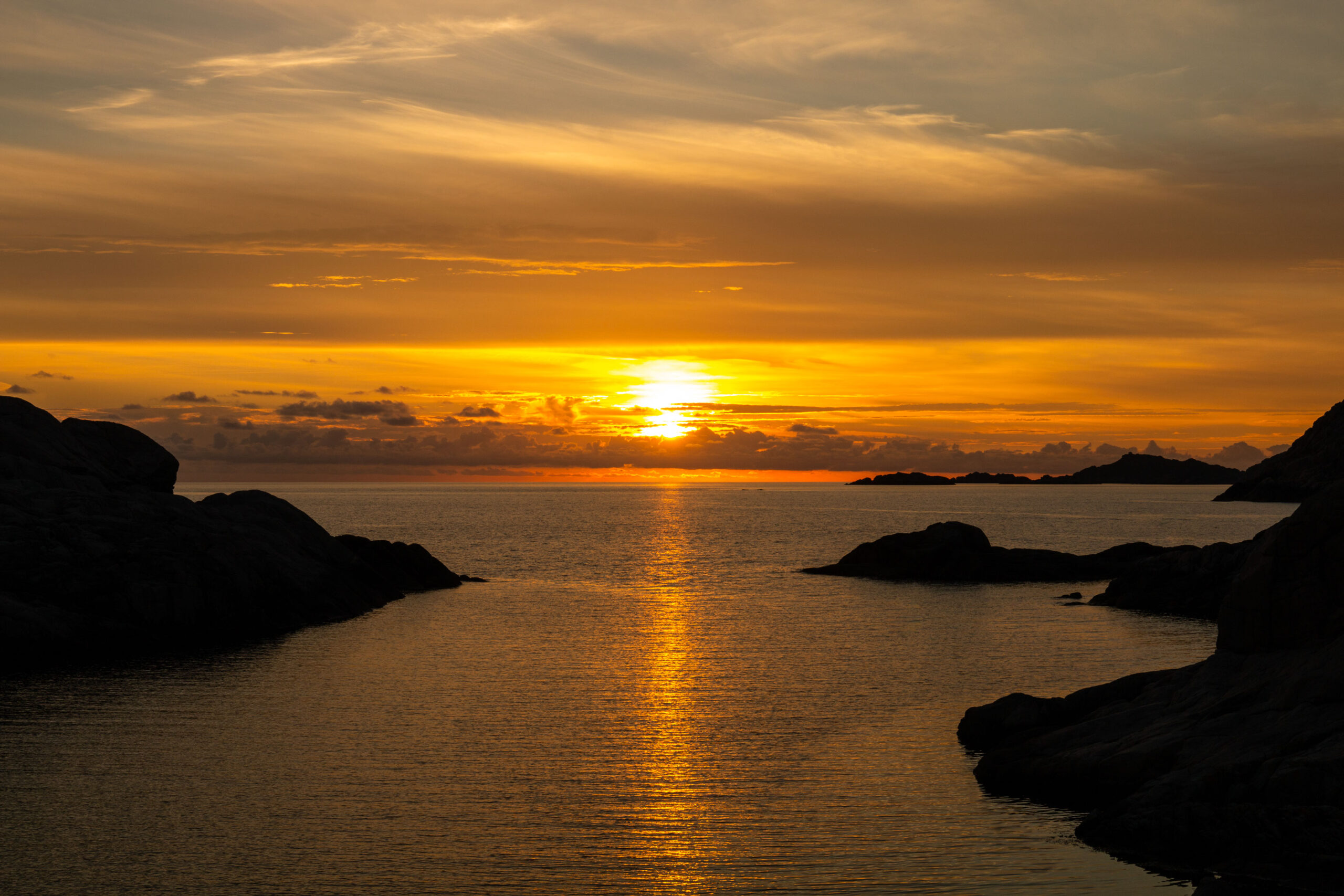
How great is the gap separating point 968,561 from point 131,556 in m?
71.4

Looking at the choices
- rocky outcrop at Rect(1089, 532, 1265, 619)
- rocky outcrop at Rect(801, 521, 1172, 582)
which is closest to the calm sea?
rocky outcrop at Rect(1089, 532, 1265, 619)

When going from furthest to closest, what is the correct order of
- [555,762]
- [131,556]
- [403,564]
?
1. [403,564]
2. [131,556]
3. [555,762]

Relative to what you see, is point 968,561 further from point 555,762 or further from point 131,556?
point 555,762

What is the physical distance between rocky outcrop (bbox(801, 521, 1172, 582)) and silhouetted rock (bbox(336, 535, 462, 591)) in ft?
130

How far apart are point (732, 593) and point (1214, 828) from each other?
229 ft

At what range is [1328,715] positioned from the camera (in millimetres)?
23766

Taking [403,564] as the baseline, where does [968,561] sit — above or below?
above

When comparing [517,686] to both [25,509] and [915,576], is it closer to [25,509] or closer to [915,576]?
[25,509]

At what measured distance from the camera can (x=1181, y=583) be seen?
77.8 metres

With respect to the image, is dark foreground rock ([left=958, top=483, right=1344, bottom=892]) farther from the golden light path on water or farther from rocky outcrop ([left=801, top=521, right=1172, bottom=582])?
rocky outcrop ([left=801, top=521, right=1172, bottom=582])

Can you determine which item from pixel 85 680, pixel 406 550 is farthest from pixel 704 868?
pixel 406 550

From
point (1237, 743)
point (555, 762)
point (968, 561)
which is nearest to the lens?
point (1237, 743)

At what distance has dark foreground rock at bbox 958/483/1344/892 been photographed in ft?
72.5

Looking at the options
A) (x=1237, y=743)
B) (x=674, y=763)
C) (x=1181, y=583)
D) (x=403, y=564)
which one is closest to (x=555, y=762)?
(x=674, y=763)
